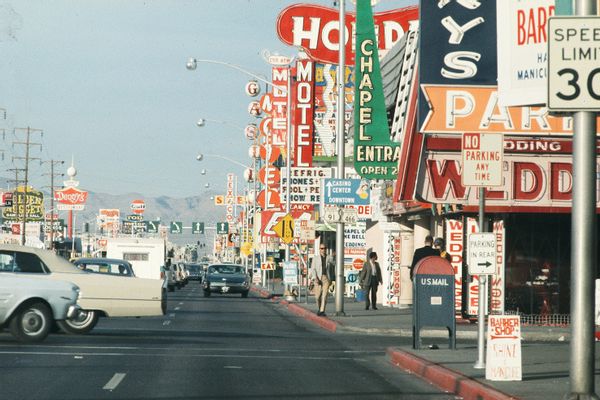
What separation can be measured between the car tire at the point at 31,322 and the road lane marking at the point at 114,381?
19.0ft

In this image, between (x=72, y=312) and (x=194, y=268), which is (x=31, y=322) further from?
(x=194, y=268)

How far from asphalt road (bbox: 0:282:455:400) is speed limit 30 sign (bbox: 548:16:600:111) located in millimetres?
4667

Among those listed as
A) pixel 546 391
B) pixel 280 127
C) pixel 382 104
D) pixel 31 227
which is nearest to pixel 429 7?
pixel 382 104

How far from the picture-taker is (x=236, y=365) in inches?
713

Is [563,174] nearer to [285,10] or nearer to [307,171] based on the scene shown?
[285,10]

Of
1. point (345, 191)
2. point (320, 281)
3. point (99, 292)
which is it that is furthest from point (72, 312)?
point (320, 281)

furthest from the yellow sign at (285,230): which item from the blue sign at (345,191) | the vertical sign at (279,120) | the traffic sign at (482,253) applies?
the traffic sign at (482,253)

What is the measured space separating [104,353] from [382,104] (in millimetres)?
18400

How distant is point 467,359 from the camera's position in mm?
18438

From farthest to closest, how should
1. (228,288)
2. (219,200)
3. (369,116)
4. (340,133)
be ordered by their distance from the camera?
(219,200) < (228,288) < (369,116) < (340,133)

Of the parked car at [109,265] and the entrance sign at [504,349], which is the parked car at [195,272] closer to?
the parked car at [109,265]

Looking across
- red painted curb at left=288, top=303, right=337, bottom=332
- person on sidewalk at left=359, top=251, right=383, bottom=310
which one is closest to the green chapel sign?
red painted curb at left=288, top=303, right=337, bottom=332

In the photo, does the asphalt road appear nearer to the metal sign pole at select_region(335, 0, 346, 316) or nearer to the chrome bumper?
the chrome bumper

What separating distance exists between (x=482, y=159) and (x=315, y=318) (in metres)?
17.8
